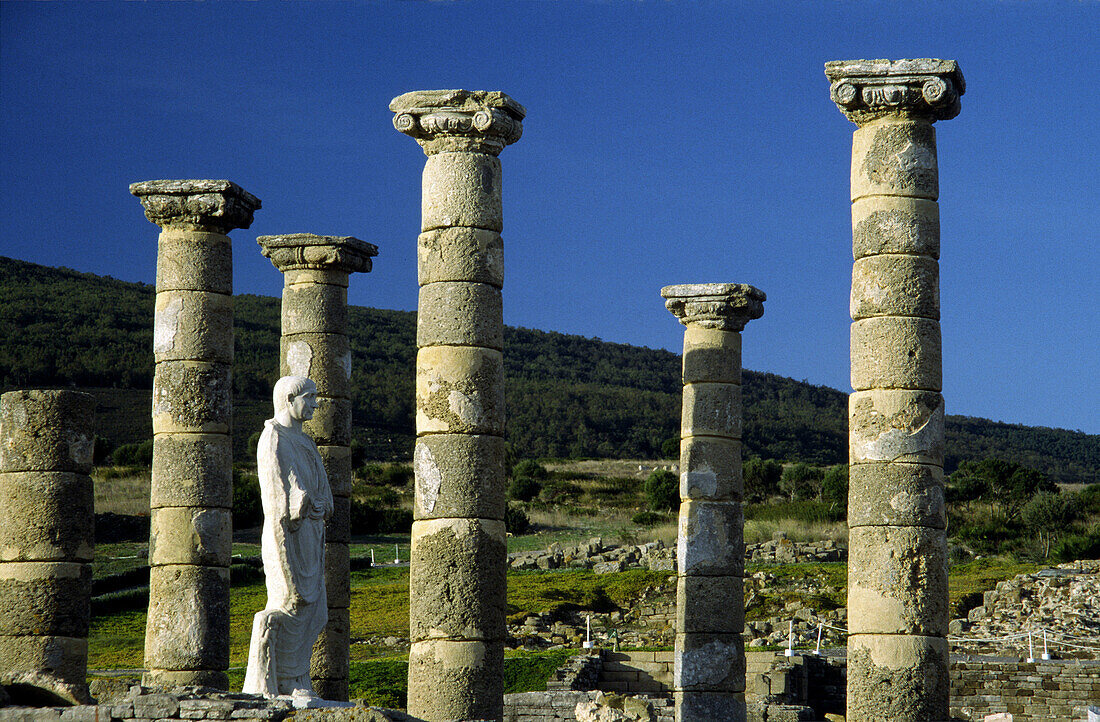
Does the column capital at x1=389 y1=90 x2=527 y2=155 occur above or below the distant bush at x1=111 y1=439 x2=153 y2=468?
above

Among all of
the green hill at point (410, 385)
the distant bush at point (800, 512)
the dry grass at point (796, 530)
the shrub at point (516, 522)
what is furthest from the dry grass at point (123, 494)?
the distant bush at point (800, 512)

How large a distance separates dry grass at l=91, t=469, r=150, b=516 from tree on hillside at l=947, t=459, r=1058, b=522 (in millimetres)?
26768

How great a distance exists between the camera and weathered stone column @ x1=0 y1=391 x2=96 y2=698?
14.5 m

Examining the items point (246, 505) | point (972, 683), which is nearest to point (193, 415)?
point (972, 683)

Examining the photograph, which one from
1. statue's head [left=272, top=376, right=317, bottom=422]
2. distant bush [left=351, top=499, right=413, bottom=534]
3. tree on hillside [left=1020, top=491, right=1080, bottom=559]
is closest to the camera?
statue's head [left=272, top=376, right=317, bottom=422]

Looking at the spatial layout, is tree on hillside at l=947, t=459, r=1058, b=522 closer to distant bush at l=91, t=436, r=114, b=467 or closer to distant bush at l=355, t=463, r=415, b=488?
distant bush at l=355, t=463, r=415, b=488

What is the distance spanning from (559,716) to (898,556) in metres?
9.28

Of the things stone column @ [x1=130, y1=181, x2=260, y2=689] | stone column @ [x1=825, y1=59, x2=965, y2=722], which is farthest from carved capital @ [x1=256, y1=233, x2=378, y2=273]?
stone column @ [x1=825, y1=59, x2=965, y2=722]

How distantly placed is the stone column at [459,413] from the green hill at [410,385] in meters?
51.5

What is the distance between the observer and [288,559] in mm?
12633

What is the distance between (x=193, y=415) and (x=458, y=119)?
473 cm

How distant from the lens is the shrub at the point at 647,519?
51.8 metres

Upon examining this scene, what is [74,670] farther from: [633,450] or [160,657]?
[633,450]

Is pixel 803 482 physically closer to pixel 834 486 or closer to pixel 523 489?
pixel 834 486
